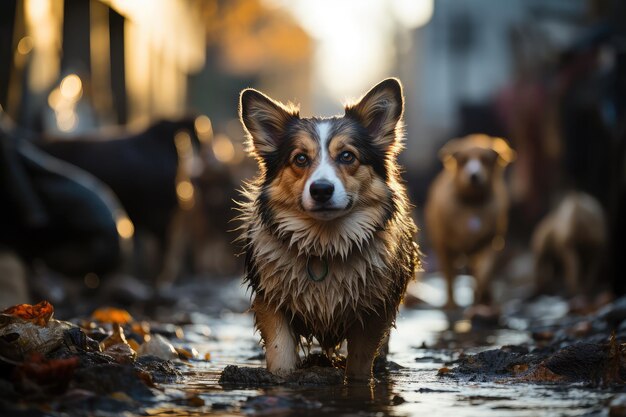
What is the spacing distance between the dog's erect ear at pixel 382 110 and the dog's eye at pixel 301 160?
0.45 metres

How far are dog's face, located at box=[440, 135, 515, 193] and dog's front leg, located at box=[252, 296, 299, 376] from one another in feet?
23.2

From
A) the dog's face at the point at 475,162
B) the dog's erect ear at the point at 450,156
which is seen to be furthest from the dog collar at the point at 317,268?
the dog's erect ear at the point at 450,156

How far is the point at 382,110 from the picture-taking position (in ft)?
22.0

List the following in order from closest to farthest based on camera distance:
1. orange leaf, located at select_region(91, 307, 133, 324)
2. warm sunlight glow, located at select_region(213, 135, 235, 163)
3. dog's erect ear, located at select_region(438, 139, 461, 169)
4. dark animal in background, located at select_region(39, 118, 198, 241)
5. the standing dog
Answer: the standing dog → orange leaf, located at select_region(91, 307, 133, 324) → dog's erect ear, located at select_region(438, 139, 461, 169) → dark animal in background, located at select_region(39, 118, 198, 241) → warm sunlight glow, located at select_region(213, 135, 235, 163)

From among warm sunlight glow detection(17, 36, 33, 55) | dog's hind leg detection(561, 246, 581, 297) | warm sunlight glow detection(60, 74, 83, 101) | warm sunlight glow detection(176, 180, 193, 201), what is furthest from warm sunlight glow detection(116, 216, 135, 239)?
dog's hind leg detection(561, 246, 581, 297)

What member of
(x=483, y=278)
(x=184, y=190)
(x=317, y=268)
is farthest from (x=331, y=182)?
(x=184, y=190)

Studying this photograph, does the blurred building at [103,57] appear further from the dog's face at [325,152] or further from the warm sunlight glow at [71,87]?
the dog's face at [325,152]

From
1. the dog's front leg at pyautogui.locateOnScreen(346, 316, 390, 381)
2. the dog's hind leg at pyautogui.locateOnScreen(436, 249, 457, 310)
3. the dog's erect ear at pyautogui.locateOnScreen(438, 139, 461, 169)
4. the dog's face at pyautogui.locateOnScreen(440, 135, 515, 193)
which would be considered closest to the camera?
the dog's front leg at pyautogui.locateOnScreen(346, 316, 390, 381)

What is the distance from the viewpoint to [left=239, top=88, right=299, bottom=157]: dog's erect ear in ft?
21.7

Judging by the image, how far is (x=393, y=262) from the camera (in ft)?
20.8

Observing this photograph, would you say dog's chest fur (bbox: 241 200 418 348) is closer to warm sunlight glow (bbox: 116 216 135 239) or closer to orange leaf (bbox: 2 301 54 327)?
orange leaf (bbox: 2 301 54 327)

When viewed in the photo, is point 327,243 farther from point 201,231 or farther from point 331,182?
point 201,231

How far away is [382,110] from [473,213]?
6.60m

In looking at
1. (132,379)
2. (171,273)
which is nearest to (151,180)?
(171,273)
